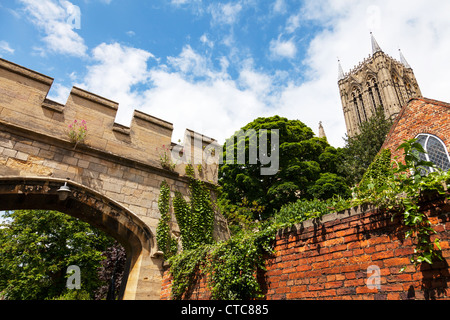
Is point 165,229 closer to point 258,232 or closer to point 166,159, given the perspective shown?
point 166,159

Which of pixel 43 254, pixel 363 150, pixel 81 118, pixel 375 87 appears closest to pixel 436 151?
pixel 81 118

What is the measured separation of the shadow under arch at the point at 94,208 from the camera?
17.1 feet

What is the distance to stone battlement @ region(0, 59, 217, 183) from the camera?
565 centimetres

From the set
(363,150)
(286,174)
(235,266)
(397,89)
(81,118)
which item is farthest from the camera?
(397,89)

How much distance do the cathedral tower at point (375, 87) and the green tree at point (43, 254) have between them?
155 ft

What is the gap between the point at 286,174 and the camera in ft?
54.9

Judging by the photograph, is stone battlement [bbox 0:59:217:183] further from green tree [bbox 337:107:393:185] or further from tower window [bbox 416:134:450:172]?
green tree [bbox 337:107:393:185]

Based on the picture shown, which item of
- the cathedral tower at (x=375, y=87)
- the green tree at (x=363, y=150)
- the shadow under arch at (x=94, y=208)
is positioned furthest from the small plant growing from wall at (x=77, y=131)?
the cathedral tower at (x=375, y=87)

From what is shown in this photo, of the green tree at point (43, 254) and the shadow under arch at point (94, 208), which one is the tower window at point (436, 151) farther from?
the green tree at point (43, 254)

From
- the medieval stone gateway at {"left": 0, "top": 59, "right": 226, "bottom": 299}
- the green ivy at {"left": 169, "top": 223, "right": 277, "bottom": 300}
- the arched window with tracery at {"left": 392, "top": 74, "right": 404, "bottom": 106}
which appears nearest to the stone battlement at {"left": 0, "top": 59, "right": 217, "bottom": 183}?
the medieval stone gateway at {"left": 0, "top": 59, "right": 226, "bottom": 299}

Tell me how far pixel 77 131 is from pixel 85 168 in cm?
85
